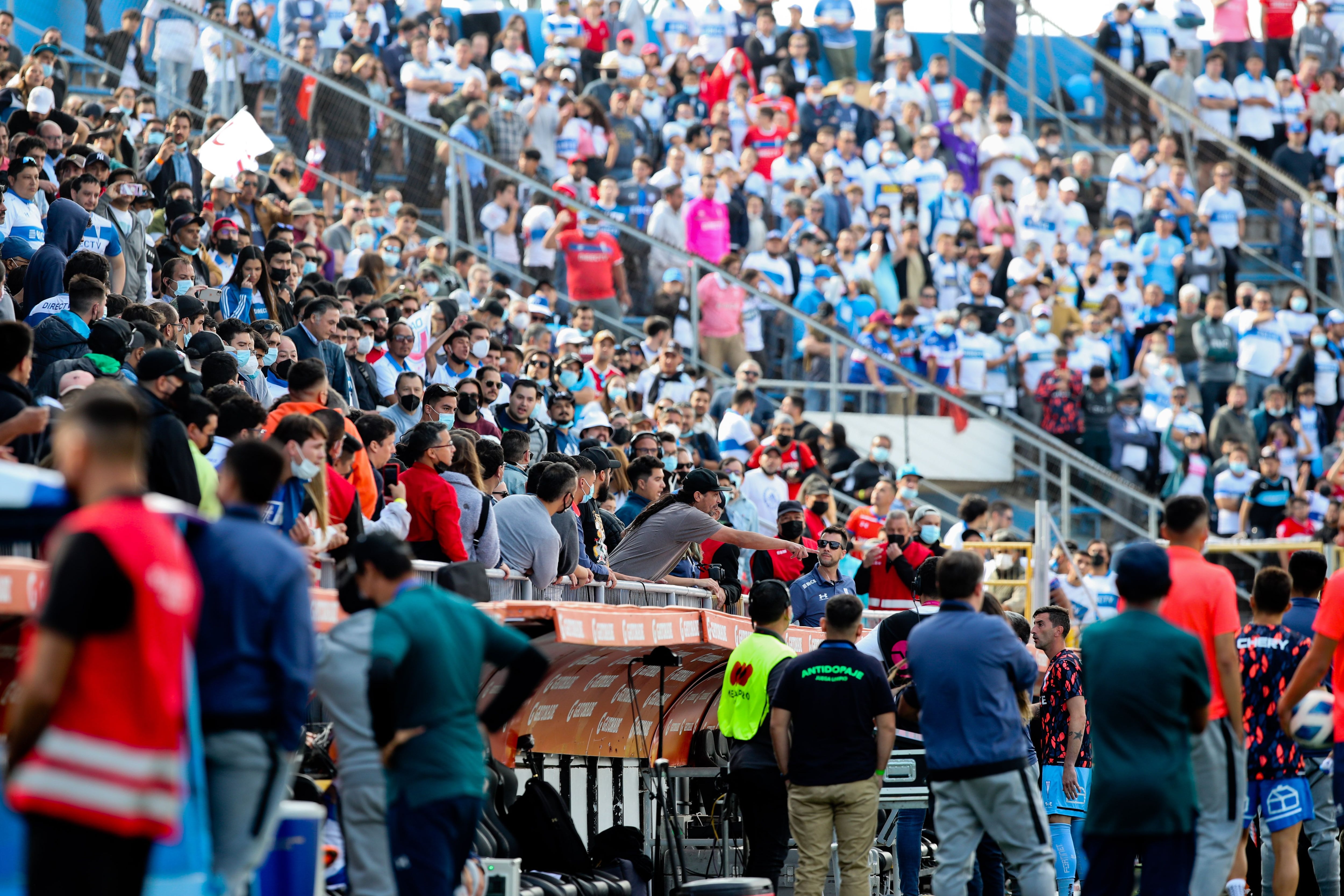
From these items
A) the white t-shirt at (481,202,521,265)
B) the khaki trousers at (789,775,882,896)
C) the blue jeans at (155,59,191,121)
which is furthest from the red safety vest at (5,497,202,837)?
the white t-shirt at (481,202,521,265)

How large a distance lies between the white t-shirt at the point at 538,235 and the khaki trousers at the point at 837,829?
958 centimetres

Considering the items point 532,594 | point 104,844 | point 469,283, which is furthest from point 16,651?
point 469,283

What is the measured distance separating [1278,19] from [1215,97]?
2.17 m

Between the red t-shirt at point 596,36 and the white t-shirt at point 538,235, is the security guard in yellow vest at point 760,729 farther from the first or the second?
the red t-shirt at point 596,36

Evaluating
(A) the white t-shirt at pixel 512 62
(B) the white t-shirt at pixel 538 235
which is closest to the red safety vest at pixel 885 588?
(B) the white t-shirt at pixel 538 235

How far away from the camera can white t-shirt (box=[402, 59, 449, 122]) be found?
64.3 feet

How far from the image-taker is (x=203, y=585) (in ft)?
17.5

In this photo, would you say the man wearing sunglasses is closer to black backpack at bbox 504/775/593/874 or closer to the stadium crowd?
the stadium crowd

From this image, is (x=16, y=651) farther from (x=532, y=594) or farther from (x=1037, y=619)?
(x=1037, y=619)

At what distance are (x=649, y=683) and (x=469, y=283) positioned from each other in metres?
6.97

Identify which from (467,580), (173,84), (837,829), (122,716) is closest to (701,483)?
(837,829)

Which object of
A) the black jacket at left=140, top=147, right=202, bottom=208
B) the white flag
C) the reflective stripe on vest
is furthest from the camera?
the black jacket at left=140, top=147, right=202, bottom=208

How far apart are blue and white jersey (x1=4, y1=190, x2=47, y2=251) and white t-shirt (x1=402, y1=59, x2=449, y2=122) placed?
8049 mm

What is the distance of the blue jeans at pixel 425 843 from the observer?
6105 mm
